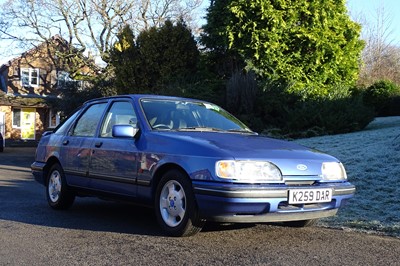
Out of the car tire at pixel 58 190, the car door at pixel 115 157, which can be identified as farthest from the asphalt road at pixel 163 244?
the car door at pixel 115 157

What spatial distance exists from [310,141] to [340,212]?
6.30m

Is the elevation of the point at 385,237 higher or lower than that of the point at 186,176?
lower

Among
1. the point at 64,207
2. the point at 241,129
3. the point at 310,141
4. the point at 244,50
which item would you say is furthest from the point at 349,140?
the point at 64,207

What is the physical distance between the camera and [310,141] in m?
13.3

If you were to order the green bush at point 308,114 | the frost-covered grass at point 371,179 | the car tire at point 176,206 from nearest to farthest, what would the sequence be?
the car tire at point 176,206 < the frost-covered grass at point 371,179 < the green bush at point 308,114

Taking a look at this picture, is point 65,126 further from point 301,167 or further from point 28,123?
point 28,123

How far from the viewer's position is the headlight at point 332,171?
18.0ft

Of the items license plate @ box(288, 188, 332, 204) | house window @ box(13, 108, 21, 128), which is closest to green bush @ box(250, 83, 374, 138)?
license plate @ box(288, 188, 332, 204)

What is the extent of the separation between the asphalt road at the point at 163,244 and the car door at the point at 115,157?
20.4 inches

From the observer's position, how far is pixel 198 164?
514 cm

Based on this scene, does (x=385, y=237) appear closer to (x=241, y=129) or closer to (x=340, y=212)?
(x=340, y=212)

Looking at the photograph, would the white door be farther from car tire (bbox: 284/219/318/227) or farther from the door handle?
car tire (bbox: 284/219/318/227)

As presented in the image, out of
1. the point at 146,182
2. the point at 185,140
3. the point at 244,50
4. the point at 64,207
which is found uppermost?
the point at 244,50

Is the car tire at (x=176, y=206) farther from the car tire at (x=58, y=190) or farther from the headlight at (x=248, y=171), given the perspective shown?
the car tire at (x=58, y=190)
